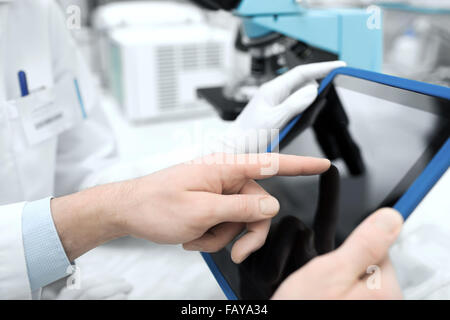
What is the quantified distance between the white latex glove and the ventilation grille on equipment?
2.52 ft

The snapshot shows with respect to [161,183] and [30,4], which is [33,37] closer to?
[30,4]

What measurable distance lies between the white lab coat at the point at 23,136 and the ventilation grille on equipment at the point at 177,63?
336 millimetres

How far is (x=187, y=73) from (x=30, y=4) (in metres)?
0.57

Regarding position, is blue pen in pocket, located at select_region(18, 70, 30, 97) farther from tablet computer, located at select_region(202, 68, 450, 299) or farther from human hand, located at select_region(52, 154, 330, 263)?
tablet computer, located at select_region(202, 68, 450, 299)

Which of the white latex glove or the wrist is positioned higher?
the wrist

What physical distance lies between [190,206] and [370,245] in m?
0.19

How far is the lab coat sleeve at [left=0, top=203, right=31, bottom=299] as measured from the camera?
480 millimetres

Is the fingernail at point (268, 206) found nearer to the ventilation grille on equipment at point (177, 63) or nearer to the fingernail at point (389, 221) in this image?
the fingernail at point (389, 221)

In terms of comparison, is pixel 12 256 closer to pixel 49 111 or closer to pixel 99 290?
pixel 99 290

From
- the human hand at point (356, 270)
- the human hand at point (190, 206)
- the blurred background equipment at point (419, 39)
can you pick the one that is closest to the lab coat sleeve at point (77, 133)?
the human hand at point (190, 206)

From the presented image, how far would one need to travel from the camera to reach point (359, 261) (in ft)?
1.13

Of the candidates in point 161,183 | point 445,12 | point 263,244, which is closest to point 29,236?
point 161,183

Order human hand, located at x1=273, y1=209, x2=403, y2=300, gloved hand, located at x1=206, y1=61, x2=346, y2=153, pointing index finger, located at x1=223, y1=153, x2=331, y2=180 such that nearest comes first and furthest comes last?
human hand, located at x1=273, y1=209, x2=403, y2=300, pointing index finger, located at x1=223, y1=153, x2=331, y2=180, gloved hand, located at x1=206, y1=61, x2=346, y2=153

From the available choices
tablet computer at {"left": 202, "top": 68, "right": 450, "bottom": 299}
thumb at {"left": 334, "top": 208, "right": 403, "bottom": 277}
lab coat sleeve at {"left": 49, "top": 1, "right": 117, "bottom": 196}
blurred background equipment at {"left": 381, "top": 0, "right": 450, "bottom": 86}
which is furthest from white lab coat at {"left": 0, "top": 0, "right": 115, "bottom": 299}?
blurred background equipment at {"left": 381, "top": 0, "right": 450, "bottom": 86}
